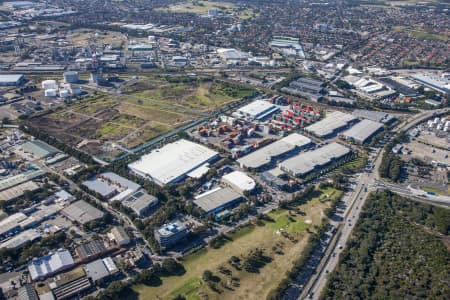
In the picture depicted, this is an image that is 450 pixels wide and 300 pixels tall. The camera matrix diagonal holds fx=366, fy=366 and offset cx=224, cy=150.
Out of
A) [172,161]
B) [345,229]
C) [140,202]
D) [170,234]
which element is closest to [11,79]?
[172,161]

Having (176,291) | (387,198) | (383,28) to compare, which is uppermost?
(383,28)

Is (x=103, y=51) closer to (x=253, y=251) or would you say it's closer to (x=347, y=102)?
(x=347, y=102)

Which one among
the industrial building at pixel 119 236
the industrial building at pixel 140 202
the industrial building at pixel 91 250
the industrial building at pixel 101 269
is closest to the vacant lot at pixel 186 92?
the industrial building at pixel 140 202

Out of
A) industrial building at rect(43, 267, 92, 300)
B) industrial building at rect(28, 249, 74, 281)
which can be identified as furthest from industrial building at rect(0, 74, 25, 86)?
industrial building at rect(43, 267, 92, 300)

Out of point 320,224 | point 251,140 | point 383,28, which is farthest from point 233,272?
point 383,28

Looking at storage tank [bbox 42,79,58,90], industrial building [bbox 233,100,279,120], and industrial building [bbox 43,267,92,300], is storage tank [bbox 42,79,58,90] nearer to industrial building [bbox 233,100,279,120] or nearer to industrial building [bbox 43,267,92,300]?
→ industrial building [bbox 233,100,279,120]

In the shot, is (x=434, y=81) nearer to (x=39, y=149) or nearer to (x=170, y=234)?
(x=170, y=234)

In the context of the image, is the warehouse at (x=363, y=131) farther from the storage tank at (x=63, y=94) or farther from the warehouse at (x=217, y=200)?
A: the storage tank at (x=63, y=94)
